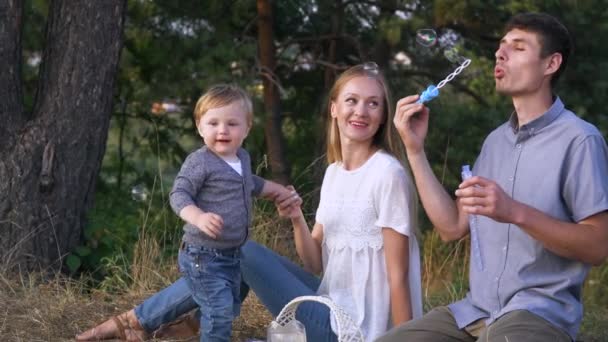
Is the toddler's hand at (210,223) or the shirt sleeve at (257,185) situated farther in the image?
the shirt sleeve at (257,185)

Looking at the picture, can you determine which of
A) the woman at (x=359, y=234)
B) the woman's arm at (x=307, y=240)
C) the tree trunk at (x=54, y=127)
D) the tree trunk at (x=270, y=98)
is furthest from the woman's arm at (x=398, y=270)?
the tree trunk at (x=270, y=98)

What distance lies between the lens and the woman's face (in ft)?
12.0

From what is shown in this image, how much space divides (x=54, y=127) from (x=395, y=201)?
2633 millimetres

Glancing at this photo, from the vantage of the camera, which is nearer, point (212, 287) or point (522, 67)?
point (522, 67)

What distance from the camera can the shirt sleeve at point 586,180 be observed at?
2982 mm

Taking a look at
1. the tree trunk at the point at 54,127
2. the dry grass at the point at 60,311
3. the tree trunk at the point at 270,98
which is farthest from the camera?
the tree trunk at the point at 270,98

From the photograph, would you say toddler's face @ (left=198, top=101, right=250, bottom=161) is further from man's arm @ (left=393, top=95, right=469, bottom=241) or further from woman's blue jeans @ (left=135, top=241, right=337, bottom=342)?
man's arm @ (left=393, top=95, right=469, bottom=241)

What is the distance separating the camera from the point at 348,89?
3.70 metres

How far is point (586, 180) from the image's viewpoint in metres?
2.99

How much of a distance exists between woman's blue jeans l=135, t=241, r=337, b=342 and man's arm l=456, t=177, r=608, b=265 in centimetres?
99

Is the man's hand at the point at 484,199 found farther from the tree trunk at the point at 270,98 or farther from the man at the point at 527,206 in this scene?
the tree trunk at the point at 270,98

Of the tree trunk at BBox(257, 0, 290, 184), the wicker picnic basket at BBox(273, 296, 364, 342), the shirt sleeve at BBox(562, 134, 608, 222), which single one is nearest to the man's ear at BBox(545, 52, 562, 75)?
the shirt sleeve at BBox(562, 134, 608, 222)

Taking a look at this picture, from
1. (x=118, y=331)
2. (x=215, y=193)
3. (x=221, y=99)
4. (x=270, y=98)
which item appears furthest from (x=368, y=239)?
(x=270, y=98)

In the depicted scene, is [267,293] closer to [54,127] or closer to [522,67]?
[522,67]
